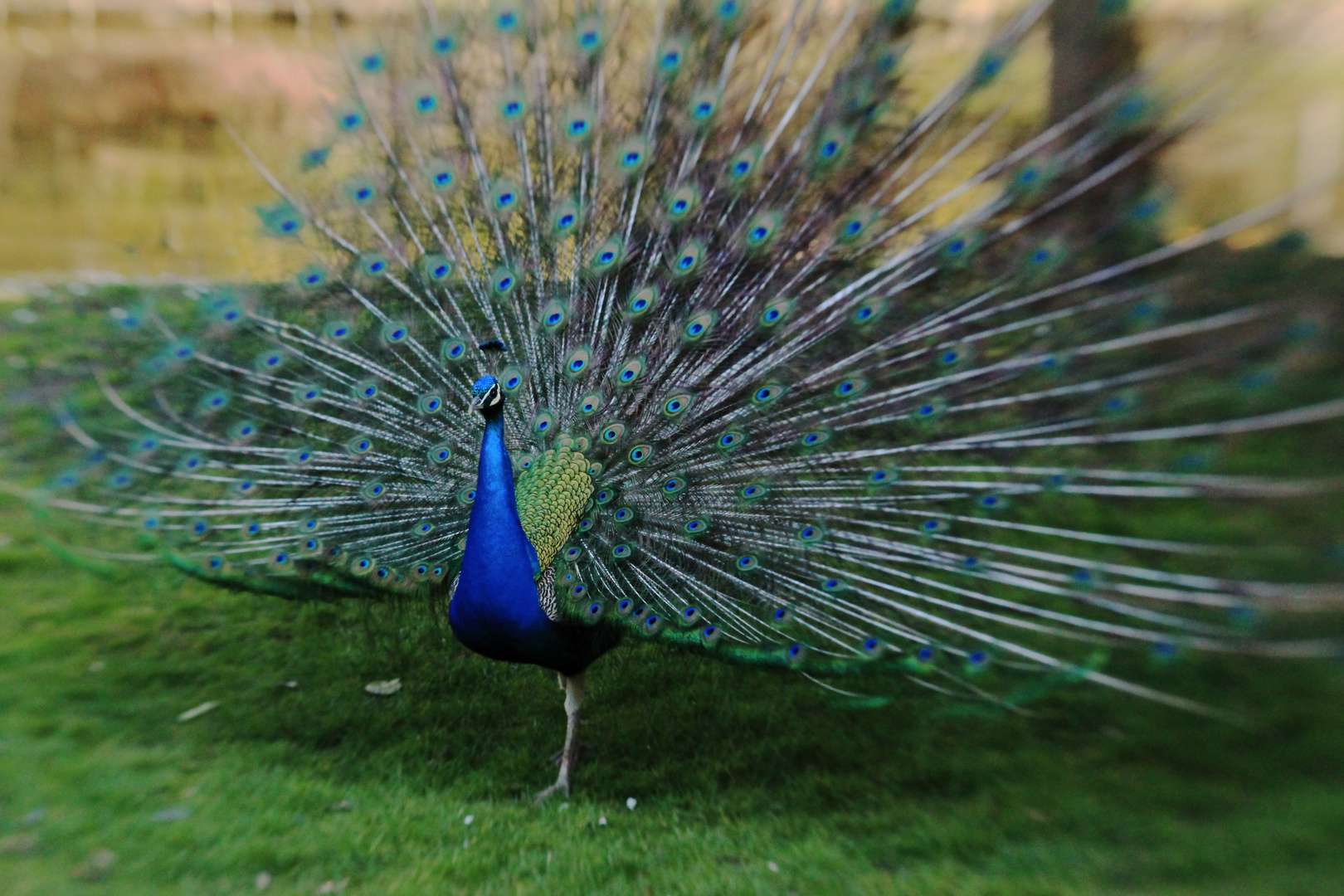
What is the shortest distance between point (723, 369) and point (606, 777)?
143cm

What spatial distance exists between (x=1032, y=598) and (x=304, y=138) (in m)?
2.61

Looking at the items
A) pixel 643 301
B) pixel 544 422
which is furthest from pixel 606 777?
pixel 643 301

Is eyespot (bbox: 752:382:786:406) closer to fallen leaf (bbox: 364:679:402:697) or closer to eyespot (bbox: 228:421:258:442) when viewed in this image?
eyespot (bbox: 228:421:258:442)

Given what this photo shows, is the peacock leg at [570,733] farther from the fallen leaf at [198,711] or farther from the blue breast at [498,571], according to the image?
the fallen leaf at [198,711]

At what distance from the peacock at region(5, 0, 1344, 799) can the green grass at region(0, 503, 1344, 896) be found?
12.6 inches

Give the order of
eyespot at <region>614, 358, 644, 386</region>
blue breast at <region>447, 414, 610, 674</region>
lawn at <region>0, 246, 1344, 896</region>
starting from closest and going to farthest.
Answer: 1. lawn at <region>0, 246, 1344, 896</region>
2. blue breast at <region>447, 414, 610, 674</region>
3. eyespot at <region>614, 358, 644, 386</region>

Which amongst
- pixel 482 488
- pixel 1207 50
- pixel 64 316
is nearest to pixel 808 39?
pixel 1207 50

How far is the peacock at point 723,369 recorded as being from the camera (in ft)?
7.54

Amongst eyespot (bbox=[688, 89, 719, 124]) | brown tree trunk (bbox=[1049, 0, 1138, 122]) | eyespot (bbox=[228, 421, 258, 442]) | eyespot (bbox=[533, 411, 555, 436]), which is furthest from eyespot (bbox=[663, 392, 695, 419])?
eyespot (bbox=[228, 421, 258, 442])

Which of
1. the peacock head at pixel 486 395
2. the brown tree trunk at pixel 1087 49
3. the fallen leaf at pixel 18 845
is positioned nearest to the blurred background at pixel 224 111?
the brown tree trunk at pixel 1087 49

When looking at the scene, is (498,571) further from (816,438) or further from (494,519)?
(816,438)

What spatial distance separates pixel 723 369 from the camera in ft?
9.33

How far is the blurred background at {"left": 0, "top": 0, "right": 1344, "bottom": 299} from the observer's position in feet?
7.16

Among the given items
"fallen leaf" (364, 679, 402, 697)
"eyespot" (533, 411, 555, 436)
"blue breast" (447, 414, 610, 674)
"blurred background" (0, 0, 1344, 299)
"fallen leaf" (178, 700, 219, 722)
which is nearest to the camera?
"blurred background" (0, 0, 1344, 299)
